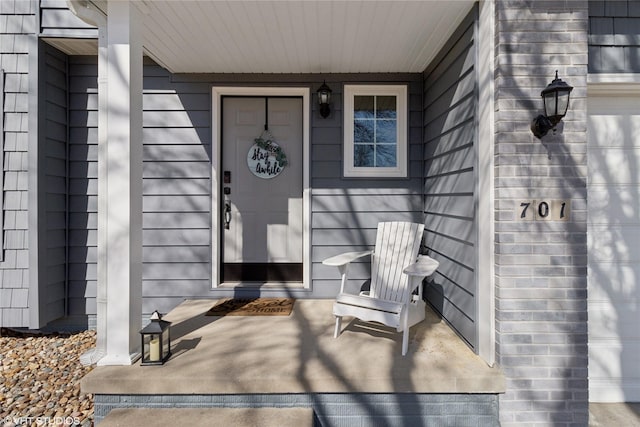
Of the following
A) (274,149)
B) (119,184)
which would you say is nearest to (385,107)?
(274,149)

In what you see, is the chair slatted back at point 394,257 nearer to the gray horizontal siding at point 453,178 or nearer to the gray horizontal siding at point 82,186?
the gray horizontal siding at point 453,178

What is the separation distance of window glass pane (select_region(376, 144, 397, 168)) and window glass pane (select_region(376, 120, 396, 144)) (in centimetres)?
6

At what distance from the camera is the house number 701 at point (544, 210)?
6.30 ft

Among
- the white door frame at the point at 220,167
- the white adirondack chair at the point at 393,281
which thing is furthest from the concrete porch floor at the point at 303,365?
the white door frame at the point at 220,167

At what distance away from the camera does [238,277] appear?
135 inches

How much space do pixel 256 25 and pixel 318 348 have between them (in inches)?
89.5

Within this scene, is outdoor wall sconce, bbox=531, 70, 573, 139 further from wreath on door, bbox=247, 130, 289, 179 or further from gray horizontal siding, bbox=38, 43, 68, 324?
gray horizontal siding, bbox=38, 43, 68, 324

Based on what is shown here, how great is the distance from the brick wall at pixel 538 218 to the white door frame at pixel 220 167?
1.79m

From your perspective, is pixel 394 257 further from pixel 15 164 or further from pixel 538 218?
pixel 15 164

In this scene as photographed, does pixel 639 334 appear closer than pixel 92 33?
Yes

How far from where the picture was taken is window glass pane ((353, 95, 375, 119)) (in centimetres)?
337

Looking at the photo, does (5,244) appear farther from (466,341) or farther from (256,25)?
(466,341)

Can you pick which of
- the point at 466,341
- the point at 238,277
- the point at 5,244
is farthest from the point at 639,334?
the point at 5,244

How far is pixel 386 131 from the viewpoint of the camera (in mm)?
3371
